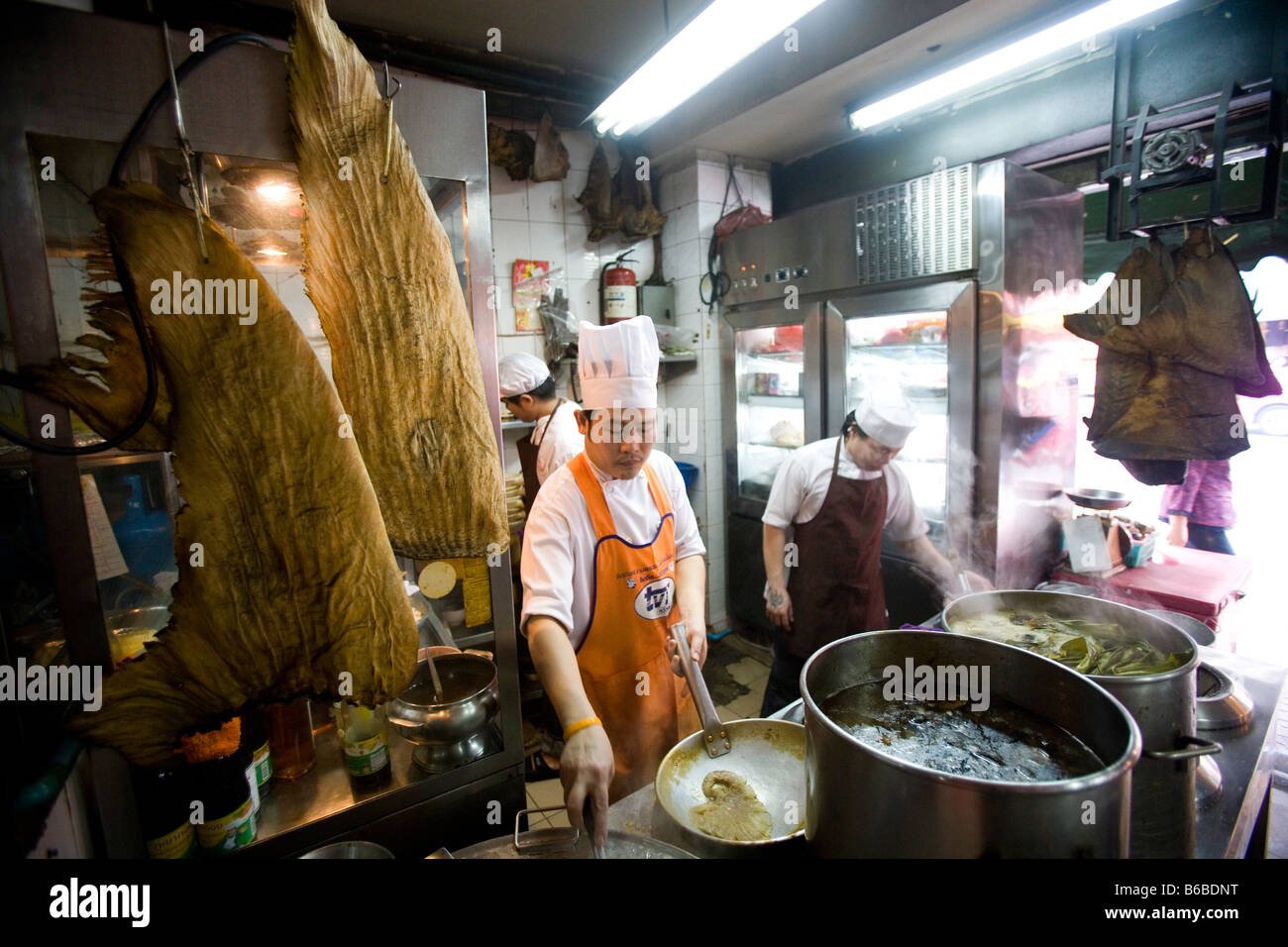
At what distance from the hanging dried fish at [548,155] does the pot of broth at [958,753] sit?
13.9ft

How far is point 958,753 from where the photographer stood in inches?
40.5

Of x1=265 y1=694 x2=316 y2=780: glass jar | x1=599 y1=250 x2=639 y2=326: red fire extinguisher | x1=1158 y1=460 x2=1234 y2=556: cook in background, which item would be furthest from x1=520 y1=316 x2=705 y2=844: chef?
x1=1158 y1=460 x2=1234 y2=556: cook in background

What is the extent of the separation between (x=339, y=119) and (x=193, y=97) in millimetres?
302

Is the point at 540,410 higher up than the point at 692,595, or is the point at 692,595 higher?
the point at 540,410

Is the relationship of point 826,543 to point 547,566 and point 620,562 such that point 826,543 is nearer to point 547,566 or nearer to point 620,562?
point 620,562

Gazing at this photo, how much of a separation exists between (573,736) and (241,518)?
834mm

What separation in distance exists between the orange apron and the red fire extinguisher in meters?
2.85

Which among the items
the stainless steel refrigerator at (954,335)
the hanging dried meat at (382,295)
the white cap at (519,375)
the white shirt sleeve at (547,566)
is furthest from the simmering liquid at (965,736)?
the white cap at (519,375)

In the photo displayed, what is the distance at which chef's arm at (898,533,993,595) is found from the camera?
130 inches

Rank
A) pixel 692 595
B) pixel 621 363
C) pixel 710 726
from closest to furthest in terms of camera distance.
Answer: pixel 710 726
pixel 621 363
pixel 692 595

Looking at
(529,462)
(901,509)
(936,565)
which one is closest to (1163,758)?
(901,509)
